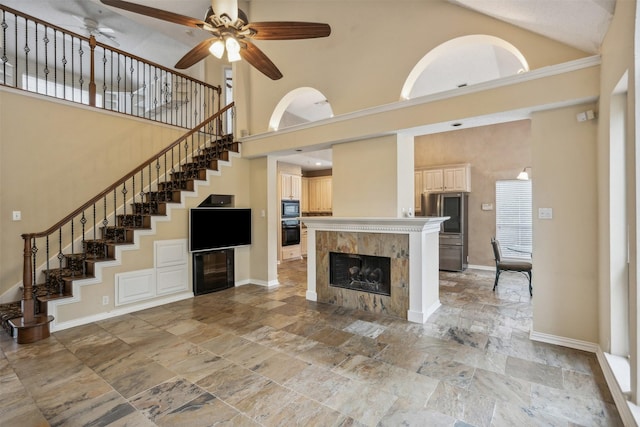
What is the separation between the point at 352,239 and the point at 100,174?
4218 mm

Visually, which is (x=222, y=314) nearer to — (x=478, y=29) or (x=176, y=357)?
(x=176, y=357)

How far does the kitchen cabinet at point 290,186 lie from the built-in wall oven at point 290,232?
0.69 m

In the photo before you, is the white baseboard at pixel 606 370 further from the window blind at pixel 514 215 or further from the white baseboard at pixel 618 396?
the window blind at pixel 514 215

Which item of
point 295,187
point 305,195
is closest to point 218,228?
point 295,187

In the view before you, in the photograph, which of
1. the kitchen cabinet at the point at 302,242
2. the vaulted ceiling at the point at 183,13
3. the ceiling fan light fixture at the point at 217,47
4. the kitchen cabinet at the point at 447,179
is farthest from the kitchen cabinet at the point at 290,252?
the ceiling fan light fixture at the point at 217,47

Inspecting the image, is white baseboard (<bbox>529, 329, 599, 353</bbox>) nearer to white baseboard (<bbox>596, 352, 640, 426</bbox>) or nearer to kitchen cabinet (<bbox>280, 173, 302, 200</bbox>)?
white baseboard (<bbox>596, 352, 640, 426</bbox>)

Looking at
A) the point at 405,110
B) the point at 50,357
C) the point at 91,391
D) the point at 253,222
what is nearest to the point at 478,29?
the point at 405,110

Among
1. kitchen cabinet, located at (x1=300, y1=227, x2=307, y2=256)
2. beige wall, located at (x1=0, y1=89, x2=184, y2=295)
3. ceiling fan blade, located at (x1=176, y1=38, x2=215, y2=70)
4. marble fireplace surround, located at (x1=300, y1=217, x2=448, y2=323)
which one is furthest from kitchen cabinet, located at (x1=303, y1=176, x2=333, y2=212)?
ceiling fan blade, located at (x1=176, y1=38, x2=215, y2=70)

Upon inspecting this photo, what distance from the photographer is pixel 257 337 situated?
130 inches

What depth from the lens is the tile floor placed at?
2.03 m

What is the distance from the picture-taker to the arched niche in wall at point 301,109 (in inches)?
208

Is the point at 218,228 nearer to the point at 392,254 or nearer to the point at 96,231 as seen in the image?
the point at 96,231

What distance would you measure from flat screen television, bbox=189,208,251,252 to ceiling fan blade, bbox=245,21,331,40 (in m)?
3.01

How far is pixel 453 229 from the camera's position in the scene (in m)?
6.63
